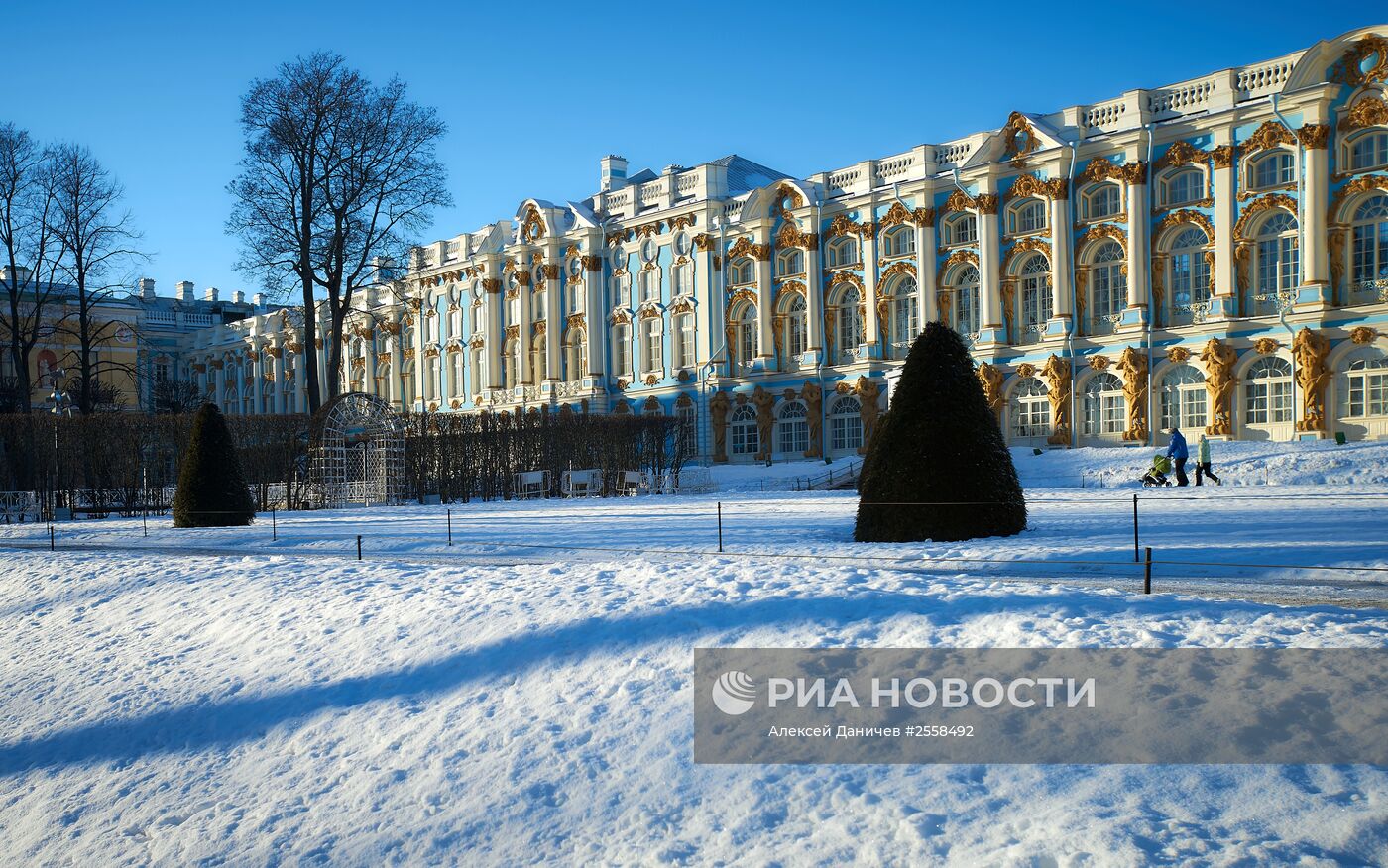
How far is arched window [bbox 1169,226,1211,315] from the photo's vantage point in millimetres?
35094

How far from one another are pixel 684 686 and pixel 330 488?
84.9 feet

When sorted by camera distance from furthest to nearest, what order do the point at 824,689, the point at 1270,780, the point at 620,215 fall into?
the point at 620,215
the point at 824,689
the point at 1270,780

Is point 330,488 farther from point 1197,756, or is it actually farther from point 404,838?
point 1197,756

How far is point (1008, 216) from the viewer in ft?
128

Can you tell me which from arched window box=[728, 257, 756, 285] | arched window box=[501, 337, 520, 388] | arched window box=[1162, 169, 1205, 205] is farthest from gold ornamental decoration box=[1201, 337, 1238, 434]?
arched window box=[501, 337, 520, 388]

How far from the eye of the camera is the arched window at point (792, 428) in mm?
44781

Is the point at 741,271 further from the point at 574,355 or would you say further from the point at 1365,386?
the point at 1365,386

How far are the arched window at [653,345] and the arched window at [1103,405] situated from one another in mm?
18720

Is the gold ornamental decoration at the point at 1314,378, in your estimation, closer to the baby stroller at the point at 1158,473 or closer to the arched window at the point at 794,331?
the baby stroller at the point at 1158,473

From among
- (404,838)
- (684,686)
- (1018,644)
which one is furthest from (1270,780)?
(404,838)

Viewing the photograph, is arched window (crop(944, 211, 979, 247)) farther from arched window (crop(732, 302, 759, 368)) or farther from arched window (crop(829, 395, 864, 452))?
arched window (crop(732, 302, 759, 368))

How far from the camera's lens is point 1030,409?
38500 millimetres

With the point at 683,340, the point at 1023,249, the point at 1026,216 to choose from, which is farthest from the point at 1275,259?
the point at 683,340

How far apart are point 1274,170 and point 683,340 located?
2353cm
